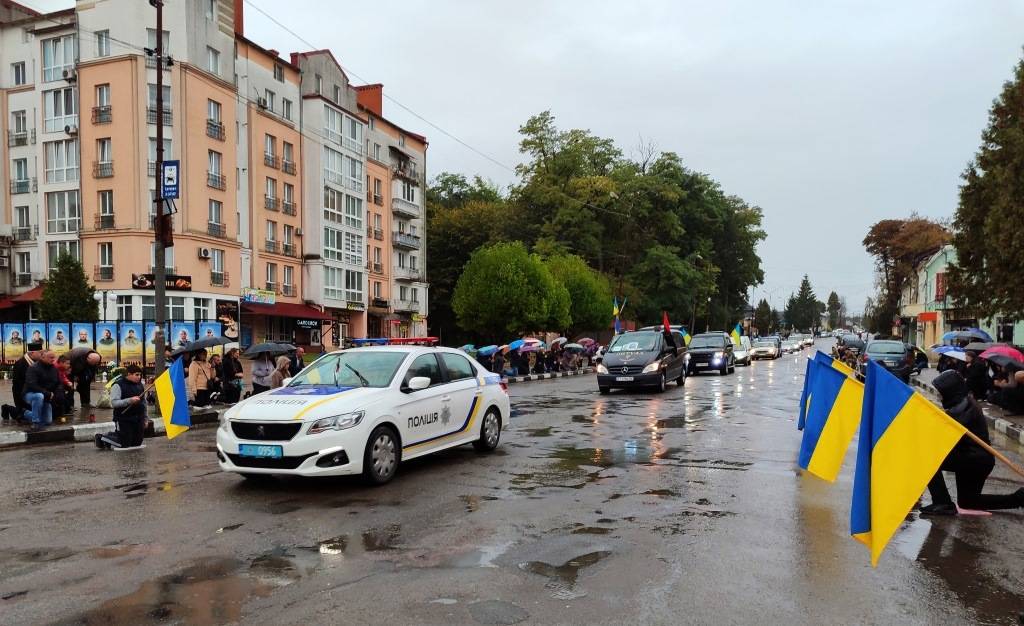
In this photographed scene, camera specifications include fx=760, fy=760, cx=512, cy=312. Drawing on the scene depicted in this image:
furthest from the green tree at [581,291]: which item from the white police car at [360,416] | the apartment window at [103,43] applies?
the white police car at [360,416]

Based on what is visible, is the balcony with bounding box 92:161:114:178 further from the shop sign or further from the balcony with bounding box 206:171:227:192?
the shop sign

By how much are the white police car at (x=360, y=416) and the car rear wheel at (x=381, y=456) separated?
1cm

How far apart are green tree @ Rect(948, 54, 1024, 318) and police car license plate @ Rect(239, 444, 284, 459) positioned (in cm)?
2434

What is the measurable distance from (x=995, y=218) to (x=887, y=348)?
232 inches

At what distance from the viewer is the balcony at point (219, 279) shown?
40.5m

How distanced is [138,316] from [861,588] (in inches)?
1569

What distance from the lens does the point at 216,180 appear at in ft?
134

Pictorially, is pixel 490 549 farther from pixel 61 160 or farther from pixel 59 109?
pixel 59 109

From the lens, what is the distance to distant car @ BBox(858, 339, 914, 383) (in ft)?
84.1

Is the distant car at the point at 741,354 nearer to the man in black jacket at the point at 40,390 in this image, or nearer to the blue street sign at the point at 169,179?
the blue street sign at the point at 169,179

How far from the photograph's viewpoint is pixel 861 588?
504cm

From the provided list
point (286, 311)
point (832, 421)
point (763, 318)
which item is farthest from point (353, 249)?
point (763, 318)

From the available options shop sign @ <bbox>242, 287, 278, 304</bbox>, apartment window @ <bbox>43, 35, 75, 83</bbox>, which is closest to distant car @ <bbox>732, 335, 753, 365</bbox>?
shop sign @ <bbox>242, 287, 278, 304</bbox>

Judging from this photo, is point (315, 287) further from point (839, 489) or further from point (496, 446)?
point (839, 489)
